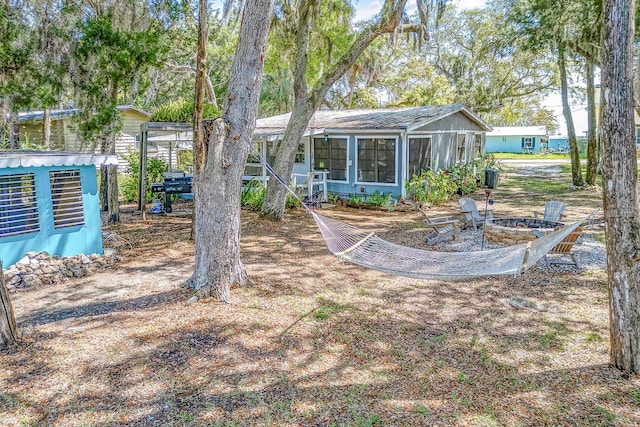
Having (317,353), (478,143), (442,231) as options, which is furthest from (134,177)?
(478,143)

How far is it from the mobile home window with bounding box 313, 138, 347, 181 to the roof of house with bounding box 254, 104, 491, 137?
0.47 m

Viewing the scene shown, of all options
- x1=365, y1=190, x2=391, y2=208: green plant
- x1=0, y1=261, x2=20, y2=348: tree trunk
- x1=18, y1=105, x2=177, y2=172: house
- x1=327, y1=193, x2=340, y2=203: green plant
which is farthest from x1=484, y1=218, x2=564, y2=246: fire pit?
x1=18, y1=105, x2=177, y2=172: house

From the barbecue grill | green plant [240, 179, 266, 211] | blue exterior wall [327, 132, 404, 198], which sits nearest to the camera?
the barbecue grill

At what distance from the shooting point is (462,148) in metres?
16.6

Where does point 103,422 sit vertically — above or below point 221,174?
below

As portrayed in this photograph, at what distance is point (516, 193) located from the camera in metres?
15.4

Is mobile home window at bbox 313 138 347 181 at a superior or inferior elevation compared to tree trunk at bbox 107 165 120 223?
superior

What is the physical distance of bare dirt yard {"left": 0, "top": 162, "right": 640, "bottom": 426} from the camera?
10.6 ft

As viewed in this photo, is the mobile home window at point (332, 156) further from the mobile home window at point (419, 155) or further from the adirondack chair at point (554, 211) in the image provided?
the adirondack chair at point (554, 211)

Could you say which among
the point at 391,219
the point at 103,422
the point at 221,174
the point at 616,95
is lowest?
the point at 103,422

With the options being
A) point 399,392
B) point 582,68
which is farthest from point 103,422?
point 582,68

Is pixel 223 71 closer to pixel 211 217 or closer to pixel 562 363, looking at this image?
pixel 211 217

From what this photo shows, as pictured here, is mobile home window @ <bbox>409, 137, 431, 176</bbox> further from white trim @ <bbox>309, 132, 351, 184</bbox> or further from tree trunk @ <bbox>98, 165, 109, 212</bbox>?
tree trunk @ <bbox>98, 165, 109, 212</bbox>

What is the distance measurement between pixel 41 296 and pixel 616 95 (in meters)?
6.44
